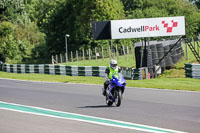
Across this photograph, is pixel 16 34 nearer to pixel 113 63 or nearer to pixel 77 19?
pixel 77 19

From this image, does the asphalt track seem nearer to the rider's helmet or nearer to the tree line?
the rider's helmet

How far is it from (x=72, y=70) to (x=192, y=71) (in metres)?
11.7

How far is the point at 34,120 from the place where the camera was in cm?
1188

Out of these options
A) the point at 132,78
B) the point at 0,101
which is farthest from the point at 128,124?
the point at 132,78

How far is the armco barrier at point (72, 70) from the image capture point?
97.7ft

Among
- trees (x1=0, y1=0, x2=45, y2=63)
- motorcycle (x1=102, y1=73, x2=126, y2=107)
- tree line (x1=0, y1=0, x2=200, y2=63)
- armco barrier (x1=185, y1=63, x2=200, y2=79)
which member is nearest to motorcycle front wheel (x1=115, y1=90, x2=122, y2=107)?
motorcycle (x1=102, y1=73, x2=126, y2=107)

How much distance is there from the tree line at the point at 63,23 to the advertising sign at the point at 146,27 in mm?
35061

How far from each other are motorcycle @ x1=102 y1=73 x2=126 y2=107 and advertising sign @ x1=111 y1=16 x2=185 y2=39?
1536 centimetres

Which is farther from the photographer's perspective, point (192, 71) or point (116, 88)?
point (192, 71)

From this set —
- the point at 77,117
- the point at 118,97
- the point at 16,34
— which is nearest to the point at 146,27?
the point at 118,97

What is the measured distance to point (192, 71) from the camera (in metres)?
28.6

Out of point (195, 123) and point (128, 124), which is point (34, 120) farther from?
point (195, 123)

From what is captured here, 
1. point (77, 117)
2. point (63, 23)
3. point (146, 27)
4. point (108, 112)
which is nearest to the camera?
point (77, 117)

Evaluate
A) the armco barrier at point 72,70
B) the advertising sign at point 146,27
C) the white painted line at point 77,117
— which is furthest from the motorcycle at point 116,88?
the advertising sign at point 146,27
